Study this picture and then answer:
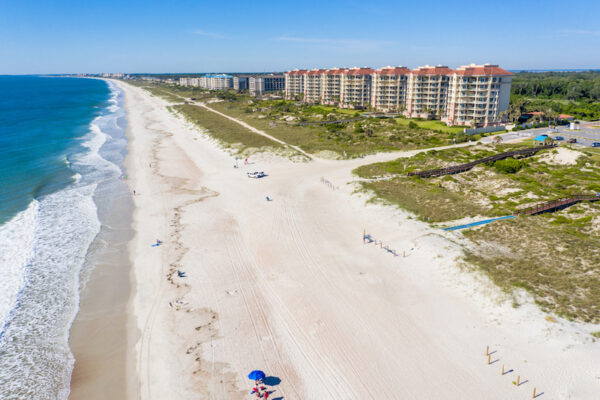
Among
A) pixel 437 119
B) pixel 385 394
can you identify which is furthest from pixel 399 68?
pixel 385 394

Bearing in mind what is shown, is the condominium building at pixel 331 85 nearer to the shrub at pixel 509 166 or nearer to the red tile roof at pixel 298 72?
the red tile roof at pixel 298 72

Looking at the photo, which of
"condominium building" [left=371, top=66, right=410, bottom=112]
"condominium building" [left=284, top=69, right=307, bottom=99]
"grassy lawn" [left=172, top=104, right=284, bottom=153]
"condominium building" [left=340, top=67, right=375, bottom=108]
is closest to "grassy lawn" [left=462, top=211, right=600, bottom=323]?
"grassy lawn" [left=172, top=104, right=284, bottom=153]

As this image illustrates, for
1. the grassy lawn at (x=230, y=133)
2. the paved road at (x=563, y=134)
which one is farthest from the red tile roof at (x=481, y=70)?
the grassy lawn at (x=230, y=133)

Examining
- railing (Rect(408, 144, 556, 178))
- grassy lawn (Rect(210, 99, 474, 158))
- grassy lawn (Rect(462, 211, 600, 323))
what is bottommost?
grassy lawn (Rect(462, 211, 600, 323))

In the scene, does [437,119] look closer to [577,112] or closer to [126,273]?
[577,112]

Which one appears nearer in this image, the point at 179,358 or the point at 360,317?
the point at 179,358

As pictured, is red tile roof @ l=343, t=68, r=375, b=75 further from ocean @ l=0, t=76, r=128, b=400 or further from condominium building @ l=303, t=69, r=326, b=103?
ocean @ l=0, t=76, r=128, b=400

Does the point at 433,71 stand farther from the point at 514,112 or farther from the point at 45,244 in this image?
the point at 45,244
